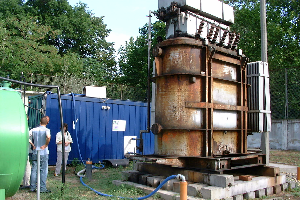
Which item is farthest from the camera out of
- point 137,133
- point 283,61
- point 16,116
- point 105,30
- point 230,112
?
point 105,30

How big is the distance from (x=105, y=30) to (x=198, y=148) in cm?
3229

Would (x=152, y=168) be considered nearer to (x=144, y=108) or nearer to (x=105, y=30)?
(x=144, y=108)

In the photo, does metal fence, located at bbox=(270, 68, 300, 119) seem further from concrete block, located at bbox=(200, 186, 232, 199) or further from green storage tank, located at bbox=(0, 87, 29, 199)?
green storage tank, located at bbox=(0, 87, 29, 199)

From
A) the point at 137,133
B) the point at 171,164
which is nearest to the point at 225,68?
the point at 171,164

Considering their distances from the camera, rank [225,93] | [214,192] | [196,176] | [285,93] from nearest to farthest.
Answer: [214,192] → [196,176] → [225,93] → [285,93]

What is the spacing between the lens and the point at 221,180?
7355 millimetres

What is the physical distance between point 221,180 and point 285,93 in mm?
14337

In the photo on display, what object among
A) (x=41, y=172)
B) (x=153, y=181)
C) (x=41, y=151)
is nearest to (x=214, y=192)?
(x=153, y=181)

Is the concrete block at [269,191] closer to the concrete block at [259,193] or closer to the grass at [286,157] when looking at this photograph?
the concrete block at [259,193]

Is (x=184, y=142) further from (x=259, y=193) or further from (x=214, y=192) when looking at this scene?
(x=259, y=193)

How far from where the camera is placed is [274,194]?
334 inches

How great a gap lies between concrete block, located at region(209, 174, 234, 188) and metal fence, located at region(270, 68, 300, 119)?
13733 mm

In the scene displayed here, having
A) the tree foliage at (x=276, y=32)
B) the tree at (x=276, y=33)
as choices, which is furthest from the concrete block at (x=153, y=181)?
the tree foliage at (x=276, y=32)

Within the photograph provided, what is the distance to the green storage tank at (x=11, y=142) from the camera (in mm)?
5922
